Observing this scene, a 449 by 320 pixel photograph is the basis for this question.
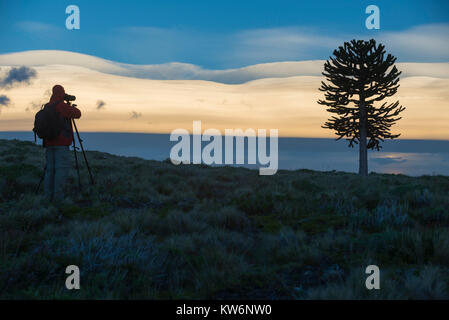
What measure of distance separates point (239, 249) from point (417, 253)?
7.25 feet

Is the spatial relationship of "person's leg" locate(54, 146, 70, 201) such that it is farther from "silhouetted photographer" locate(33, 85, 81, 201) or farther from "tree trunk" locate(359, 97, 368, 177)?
"tree trunk" locate(359, 97, 368, 177)

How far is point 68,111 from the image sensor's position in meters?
8.27

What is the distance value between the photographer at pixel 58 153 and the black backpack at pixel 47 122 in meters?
0.11

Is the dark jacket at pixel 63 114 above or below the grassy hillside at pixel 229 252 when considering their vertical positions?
above

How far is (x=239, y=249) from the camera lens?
4906 mm

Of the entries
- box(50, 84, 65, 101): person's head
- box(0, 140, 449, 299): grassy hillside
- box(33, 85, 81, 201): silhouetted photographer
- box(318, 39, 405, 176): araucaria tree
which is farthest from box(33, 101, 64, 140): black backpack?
box(318, 39, 405, 176): araucaria tree

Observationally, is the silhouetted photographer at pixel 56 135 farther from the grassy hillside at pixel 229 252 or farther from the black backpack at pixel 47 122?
the grassy hillside at pixel 229 252

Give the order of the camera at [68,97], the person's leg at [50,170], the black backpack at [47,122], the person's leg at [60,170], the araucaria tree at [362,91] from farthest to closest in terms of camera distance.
Result: the araucaria tree at [362,91]
the camera at [68,97]
the person's leg at [50,170]
the person's leg at [60,170]
the black backpack at [47,122]

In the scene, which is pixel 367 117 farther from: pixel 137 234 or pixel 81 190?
pixel 137 234

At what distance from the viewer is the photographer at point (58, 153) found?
27.0 feet

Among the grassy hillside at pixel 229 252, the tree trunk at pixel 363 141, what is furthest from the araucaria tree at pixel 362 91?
the grassy hillside at pixel 229 252

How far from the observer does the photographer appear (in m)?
8.23

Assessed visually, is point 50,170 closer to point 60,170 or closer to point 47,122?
point 60,170
